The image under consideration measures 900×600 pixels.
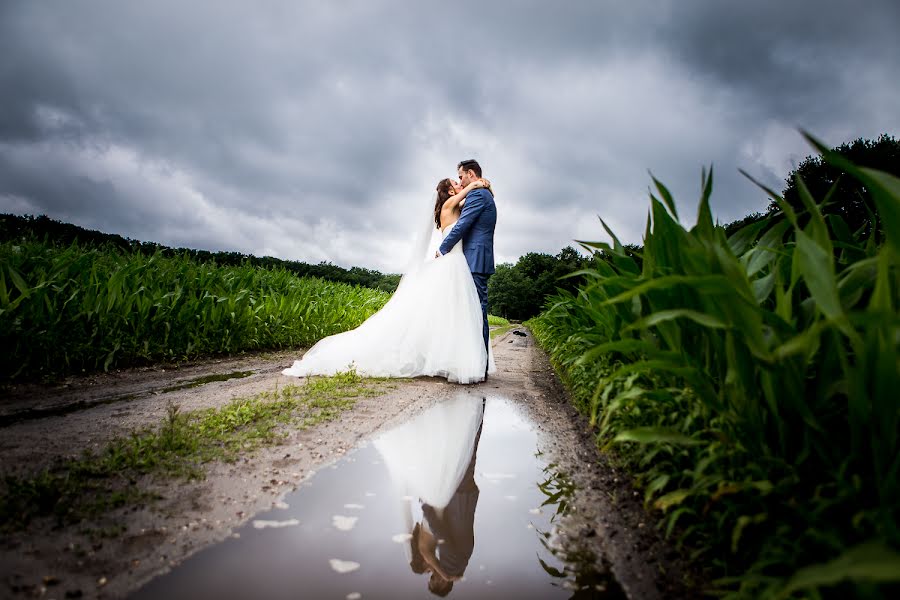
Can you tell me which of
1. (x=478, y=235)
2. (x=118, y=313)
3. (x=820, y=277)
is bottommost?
(x=118, y=313)

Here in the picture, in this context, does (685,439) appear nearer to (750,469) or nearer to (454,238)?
(750,469)

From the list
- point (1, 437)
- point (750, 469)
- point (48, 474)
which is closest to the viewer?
point (750, 469)

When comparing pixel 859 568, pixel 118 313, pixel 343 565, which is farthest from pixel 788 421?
pixel 118 313

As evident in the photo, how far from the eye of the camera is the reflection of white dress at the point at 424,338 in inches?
179

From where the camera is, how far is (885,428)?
96cm

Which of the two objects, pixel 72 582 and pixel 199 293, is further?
pixel 199 293

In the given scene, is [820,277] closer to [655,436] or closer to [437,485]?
[655,436]

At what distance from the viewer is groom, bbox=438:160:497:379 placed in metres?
4.90

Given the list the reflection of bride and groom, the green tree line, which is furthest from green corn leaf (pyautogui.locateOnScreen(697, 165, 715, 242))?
the green tree line

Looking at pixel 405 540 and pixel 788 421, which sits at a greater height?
pixel 788 421

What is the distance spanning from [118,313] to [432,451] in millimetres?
3835

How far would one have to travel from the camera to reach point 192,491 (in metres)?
1.67

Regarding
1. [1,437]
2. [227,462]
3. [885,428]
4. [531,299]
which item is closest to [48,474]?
[227,462]

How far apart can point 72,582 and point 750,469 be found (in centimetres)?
175
